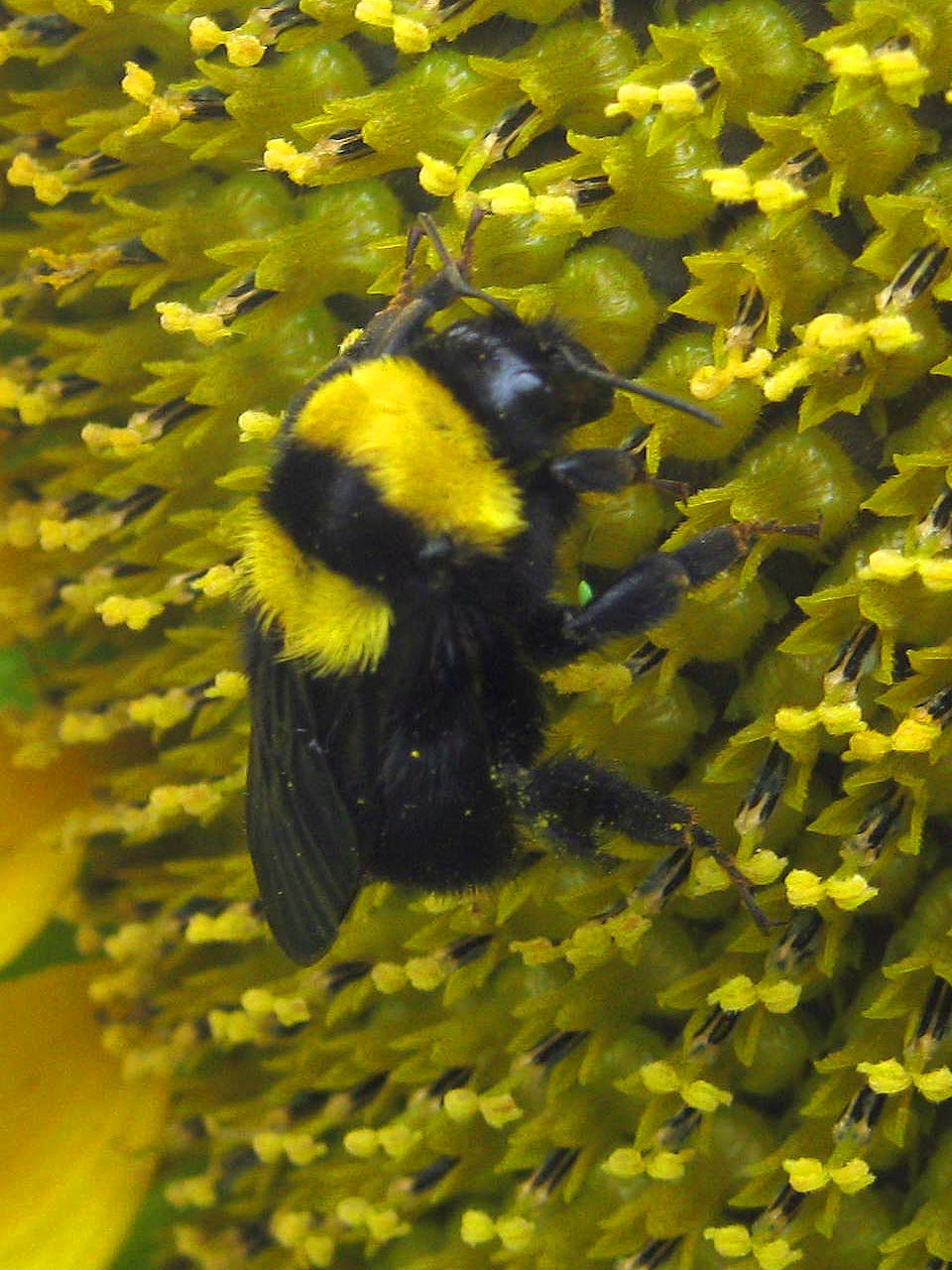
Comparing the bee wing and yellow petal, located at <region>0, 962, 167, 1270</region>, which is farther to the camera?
yellow petal, located at <region>0, 962, 167, 1270</region>

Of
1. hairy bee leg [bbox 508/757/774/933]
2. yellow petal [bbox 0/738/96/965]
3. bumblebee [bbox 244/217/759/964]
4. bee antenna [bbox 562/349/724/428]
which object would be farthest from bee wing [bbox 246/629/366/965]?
yellow petal [bbox 0/738/96/965]

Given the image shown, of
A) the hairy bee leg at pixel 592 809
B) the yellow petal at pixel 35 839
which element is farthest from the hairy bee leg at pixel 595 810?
the yellow petal at pixel 35 839

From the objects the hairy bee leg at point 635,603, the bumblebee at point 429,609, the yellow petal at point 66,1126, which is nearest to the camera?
the bumblebee at point 429,609

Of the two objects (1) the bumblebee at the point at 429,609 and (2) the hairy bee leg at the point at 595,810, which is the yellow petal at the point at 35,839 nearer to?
(1) the bumblebee at the point at 429,609

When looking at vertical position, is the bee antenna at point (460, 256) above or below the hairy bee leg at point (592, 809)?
above

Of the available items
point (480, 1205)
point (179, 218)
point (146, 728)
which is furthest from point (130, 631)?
point (480, 1205)

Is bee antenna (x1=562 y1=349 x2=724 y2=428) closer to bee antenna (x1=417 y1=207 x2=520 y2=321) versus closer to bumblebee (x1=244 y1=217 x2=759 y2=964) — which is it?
bumblebee (x1=244 y1=217 x2=759 y2=964)

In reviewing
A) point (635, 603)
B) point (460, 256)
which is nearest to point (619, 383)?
point (635, 603)
